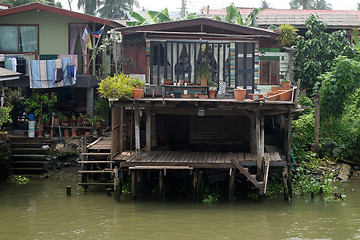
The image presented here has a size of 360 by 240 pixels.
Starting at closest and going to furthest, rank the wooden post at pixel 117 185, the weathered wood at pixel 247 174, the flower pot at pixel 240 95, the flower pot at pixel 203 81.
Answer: the weathered wood at pixel 247 174 < the flower pot at pixel 240 95 < the wooden post at pixel 117 185 < the flower pot at pixel 203 81

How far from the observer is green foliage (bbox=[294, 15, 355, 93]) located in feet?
86.6

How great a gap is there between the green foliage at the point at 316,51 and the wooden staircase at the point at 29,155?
1170cm

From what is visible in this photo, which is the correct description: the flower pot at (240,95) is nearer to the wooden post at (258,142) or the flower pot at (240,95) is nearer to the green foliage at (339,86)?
the wooden post at (258,142)

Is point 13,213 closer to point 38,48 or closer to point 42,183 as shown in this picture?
point 42,183

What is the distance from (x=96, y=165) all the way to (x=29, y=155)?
3.49 meters

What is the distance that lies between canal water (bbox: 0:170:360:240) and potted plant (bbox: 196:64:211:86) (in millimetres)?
4494

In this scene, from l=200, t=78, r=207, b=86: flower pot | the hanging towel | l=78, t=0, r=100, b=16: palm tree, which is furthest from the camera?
l=78, t=0, r=100, b=16: palm tree

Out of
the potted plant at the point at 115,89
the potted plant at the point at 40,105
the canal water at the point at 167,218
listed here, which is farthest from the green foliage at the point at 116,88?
the potted plant at the point at 40,105

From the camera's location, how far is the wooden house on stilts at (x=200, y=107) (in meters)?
19.0

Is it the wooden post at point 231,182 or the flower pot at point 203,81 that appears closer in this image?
the wooden post at point 231,182

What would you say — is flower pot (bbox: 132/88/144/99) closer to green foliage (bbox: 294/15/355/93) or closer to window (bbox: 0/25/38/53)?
window (bbox: 0/25/38/53)

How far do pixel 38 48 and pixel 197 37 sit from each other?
27.1 feet

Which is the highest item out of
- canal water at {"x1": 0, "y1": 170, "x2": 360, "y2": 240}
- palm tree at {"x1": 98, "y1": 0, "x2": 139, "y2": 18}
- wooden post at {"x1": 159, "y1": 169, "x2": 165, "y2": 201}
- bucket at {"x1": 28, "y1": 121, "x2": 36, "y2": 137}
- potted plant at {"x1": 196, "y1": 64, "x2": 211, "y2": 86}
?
palm tree at {"x1": 98, "y1": 0, "x2": 139, "y2": 18}

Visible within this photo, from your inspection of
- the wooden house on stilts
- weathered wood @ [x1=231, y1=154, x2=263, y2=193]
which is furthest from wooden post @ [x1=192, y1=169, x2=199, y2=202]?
weathered wood @ [x1=231, y1=154, x2=263, y2=193]
